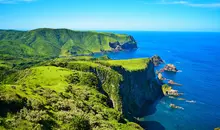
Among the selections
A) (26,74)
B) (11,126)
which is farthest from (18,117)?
(26,74)

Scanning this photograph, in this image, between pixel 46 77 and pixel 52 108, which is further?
pixel 46 77

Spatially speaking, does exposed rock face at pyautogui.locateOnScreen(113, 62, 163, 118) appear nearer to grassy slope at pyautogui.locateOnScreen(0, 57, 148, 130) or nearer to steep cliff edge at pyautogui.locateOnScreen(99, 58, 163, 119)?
steep cliff edge at pyautogui.locateOnScreen(99, 58, 163, 119)

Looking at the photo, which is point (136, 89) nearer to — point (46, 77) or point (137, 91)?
point (137, 91)

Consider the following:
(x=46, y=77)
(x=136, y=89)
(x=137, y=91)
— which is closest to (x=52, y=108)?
(x=46, y=77)

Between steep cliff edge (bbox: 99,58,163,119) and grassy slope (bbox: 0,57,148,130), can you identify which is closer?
grassy slope (bbox: 0,57,148,130)

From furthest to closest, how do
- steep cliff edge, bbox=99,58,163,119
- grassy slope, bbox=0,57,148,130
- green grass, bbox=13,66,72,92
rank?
1. steep cliff edge, bbox=99,58,163,119
2. green grass, bbox=13,66,72,92
3. grassy slope, bbox=0,57,148,130

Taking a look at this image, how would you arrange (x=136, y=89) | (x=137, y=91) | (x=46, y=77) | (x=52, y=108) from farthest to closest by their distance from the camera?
(x=136, y=89), (x=137, y=91), (x=46, y=77), (x=52, y=108)

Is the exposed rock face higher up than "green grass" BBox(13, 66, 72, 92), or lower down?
lower down

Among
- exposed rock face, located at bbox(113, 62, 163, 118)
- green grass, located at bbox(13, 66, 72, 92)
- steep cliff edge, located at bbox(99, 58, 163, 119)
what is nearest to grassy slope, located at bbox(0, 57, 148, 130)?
green grass, located at bbox(13, 66, 72, 92)
